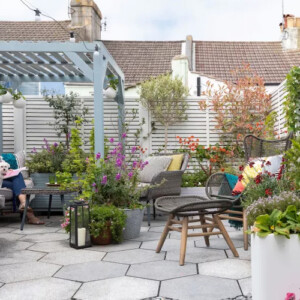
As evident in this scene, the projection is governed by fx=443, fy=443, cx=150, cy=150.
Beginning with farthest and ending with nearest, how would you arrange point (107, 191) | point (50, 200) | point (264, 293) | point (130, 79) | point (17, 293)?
point (130, 79) → point (50, 200) → point (107, 191) → point (17, 293) → point (264, 293)

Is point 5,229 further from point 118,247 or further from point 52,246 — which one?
point 118,247

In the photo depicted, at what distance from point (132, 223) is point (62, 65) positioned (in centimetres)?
286

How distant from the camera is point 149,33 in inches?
648

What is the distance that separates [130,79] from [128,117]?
20.5 ft

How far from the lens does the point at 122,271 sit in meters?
3.29

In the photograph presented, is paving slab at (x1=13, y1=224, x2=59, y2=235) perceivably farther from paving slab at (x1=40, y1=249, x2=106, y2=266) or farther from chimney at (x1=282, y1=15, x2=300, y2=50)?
chimney at (x1=282, y1=15, x2=300, y2=50)

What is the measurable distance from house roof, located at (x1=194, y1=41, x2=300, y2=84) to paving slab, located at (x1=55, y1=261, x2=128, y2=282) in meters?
10.5

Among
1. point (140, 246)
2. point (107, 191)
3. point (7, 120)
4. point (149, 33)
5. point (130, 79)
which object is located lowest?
point (140, 246)

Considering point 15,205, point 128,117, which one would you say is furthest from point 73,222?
point 128,117

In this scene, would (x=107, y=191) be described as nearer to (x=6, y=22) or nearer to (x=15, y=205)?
(x=15, y=205)

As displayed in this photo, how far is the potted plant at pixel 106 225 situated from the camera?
13.8 feet

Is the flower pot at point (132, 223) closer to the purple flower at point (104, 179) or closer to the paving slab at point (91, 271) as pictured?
the purple flower at point (104, 179)

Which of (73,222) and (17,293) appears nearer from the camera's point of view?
(17,293)

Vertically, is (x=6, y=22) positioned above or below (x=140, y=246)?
above
